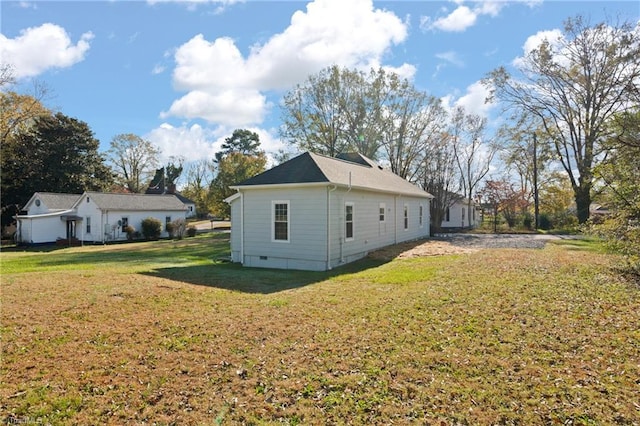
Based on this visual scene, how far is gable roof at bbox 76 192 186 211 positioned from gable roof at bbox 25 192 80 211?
5.65 ft

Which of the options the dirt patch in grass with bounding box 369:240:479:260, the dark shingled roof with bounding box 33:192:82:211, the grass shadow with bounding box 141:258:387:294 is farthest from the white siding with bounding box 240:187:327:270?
the dark shingled roof with bounding box 33:192:82:211

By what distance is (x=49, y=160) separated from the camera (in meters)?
33.7

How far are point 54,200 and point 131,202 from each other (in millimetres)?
5943

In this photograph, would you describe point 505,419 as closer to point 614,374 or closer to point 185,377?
point 614,374

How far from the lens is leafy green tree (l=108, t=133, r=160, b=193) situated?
4847cm

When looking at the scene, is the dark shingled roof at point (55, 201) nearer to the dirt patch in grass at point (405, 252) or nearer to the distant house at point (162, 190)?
the distant house at point (162, 190)

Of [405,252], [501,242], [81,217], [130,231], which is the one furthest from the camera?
[130,231]

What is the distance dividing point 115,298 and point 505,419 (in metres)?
7.34

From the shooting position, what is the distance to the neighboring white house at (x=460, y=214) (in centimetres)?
3645

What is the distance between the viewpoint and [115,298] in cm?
759

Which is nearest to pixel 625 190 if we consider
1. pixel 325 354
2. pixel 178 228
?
pixel 325 354

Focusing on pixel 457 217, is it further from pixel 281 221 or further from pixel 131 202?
pixel 131 202

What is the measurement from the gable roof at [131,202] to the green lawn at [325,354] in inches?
855

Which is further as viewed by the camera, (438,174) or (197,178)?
(197,178)
